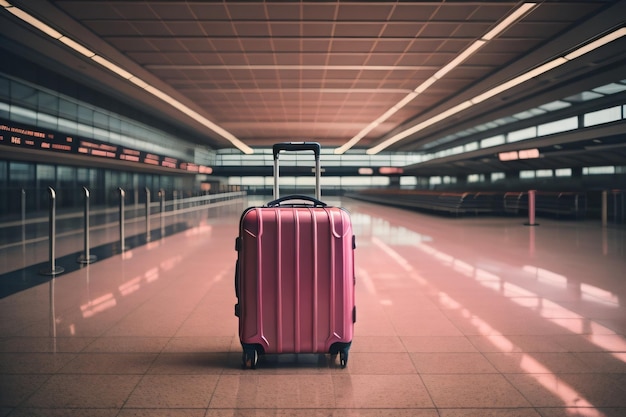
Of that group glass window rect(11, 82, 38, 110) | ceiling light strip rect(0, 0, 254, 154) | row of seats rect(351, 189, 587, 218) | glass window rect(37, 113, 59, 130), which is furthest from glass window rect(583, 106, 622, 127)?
glass window rect(11, 82, 38, 110)

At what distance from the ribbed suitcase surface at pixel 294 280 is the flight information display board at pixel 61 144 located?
485 inches

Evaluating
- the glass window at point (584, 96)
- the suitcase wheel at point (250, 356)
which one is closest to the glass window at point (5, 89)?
the suitcase wheel at point (250, 356)

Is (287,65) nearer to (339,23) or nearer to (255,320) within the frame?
(339,23)

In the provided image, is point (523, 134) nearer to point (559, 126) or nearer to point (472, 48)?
point (559, 126)

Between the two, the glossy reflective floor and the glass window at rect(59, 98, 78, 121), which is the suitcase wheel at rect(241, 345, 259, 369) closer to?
the glossy reflective floor

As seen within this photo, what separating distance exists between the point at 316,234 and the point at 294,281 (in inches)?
12.9

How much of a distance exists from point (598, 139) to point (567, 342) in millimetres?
13825

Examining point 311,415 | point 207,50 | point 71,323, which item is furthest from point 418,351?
point 207,50

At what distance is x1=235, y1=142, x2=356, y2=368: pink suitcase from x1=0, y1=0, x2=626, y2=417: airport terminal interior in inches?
1.2

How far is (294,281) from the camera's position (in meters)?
2.63

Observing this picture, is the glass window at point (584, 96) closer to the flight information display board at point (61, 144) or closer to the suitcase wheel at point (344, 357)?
the suitcase wheel at point (344, 357)

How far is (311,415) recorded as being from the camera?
2.09 m

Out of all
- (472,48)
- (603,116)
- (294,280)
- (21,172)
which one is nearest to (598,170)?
(603,116)

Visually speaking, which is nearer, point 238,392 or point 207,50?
point 238,392
